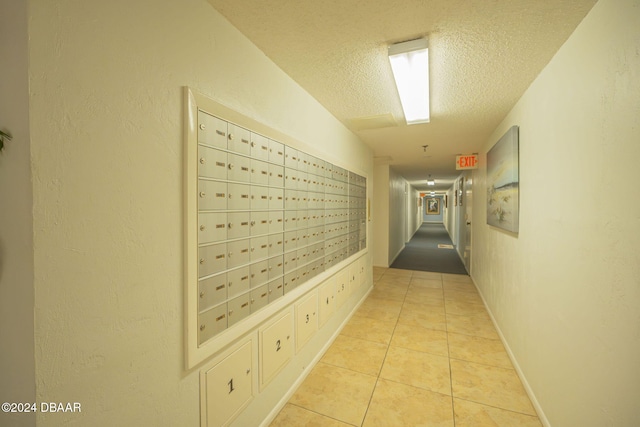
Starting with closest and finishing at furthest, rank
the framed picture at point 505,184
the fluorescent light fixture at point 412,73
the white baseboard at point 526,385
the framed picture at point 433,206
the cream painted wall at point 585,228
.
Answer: the cream painted wall at point 585,228, the fluorescent light fixture at point 412,73, the white baseboard at point 526,385, the framed picture at point 505,184, the framed picture at point 433,206

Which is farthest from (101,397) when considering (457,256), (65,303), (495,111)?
(457,256)

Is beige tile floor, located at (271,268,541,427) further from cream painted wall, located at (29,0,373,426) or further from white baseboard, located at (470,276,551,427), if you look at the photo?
cream painted wall, located at (29,0,373,426)

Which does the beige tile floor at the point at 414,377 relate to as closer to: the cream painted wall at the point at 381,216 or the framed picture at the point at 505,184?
the framed picture at the point at 505,184

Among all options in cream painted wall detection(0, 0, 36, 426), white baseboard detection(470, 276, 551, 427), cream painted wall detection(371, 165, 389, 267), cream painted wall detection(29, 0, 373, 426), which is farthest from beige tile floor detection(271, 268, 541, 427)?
cream painted wall detection(371, 165, 389, 267)

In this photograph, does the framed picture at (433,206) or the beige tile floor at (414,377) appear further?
the framed picture at (433,206)

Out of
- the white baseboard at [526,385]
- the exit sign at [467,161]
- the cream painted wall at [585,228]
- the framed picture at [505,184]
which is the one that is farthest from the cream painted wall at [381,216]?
the cream painted wall at [585,228]

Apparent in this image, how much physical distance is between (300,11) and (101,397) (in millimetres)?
1687

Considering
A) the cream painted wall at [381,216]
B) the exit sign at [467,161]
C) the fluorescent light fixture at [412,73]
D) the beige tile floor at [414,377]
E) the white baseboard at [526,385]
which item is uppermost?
the fluorescent light fixture at [412,73]

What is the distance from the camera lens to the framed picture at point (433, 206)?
62.5 feet

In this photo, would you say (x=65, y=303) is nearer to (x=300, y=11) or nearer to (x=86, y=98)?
(x=86, y=98)

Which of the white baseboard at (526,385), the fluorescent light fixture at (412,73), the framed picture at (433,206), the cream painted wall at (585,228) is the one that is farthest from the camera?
the framed picture at (433,206)

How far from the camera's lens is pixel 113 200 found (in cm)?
81

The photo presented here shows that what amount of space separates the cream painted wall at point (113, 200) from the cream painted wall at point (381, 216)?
502cm

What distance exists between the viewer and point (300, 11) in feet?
3.92
